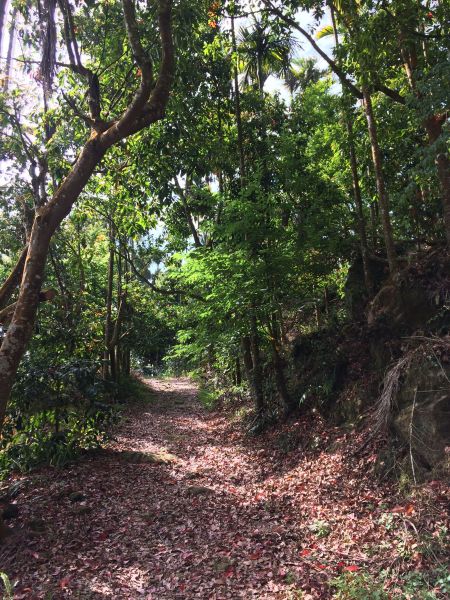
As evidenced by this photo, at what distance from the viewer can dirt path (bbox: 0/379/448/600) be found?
15.6ft

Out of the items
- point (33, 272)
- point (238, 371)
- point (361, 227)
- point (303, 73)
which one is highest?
point (303, 73)

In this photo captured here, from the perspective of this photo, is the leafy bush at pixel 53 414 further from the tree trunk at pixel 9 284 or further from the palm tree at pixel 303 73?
the palm tree at pixel 303 73

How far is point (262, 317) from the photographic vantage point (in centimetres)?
1021

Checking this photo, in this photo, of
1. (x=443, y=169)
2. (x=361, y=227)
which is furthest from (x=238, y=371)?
(x=443, y=169)

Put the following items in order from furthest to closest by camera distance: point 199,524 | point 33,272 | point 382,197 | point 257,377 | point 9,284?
1. point 257,377
2. point 382,197
3. point 9,284
4. point 199,524
5. point 33,272

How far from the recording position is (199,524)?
6.33m

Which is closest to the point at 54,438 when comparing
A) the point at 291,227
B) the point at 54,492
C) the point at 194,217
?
the point at 54,492

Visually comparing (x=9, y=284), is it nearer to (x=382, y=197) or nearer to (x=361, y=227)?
(x=382, y=197)

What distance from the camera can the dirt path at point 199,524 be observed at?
15.6ft

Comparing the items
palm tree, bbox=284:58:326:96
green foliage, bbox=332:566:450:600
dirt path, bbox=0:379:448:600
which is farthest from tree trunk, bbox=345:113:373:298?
palm tree, bbox=284:58:326:96

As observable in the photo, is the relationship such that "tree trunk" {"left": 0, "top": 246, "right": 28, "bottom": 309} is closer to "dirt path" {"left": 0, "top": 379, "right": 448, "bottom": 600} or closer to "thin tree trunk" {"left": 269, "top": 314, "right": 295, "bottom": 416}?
"dirt path" {"left": 0, "top": 379, "right": 448, "bottom": 600}

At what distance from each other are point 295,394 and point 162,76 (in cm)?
743

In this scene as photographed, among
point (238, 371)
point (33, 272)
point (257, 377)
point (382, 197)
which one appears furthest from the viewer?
point (238, 371)

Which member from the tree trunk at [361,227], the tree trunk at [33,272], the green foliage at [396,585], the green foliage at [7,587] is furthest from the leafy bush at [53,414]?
the tree trunk at [361,227]
